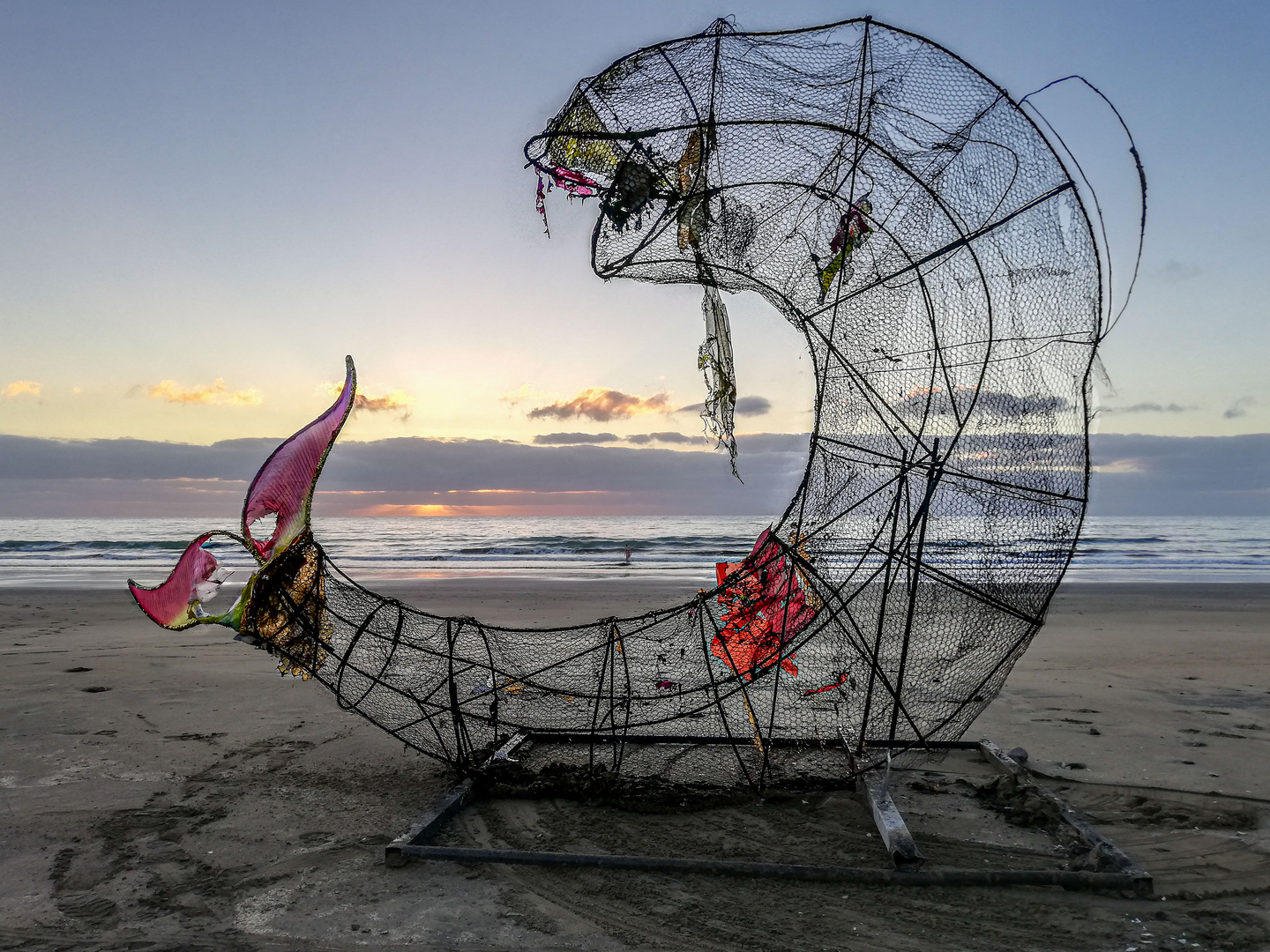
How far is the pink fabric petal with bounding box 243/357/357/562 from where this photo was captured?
4586 mm

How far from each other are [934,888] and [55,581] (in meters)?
25.9

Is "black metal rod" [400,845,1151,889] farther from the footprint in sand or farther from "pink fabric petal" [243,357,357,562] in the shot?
"pink fabric petal" [243,357,357,562]

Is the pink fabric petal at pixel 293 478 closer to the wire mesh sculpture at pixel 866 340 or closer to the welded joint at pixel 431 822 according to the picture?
the wire mesh sculpture at pixel 866 340

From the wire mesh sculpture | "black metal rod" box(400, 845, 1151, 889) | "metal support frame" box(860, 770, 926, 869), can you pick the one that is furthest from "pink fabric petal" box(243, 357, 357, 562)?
"metal support frame" box(860, 770, 926, 869)

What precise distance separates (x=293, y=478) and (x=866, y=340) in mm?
3148

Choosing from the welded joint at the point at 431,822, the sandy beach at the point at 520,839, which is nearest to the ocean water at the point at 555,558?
the sandy beach at the point at 520,839

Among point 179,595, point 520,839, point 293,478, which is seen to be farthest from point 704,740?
point 179,595

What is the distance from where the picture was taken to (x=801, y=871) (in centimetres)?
389

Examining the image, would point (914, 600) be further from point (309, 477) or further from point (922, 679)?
point (309, 477)

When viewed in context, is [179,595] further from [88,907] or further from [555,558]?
[555,558]

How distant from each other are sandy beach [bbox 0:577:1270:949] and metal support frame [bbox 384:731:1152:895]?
0.06 metres

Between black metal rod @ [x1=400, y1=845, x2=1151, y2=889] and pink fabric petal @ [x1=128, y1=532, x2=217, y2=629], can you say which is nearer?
black metal rod @ [x1=400, y1=845, x2=1151, y2=889]

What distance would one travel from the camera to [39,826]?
4789mm

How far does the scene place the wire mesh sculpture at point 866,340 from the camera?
13.5 ft
